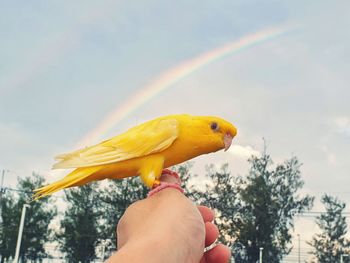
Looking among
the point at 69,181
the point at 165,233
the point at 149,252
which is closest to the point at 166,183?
the point at 69,181

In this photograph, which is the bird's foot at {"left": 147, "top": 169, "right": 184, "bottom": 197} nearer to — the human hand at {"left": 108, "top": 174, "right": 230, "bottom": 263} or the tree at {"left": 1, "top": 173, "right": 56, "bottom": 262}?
the human hand at {"left": 108, "top": 174, "right": 230, "bottom": 263}

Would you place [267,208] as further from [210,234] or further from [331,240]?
[210,234]

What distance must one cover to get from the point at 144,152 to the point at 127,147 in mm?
159

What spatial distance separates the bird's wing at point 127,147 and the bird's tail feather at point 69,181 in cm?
6

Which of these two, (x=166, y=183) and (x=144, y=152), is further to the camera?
(x=144, y=152)

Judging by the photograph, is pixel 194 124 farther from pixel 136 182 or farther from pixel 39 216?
pixel 39 216

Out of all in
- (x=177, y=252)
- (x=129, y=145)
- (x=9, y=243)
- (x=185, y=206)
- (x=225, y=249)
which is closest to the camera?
(x=177, y=252)

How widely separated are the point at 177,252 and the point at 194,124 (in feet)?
4.85

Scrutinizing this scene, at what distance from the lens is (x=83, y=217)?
37844 mm

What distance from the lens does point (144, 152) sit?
3.34 m

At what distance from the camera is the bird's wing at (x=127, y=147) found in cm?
333

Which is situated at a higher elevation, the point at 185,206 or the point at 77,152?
the point at 77,152

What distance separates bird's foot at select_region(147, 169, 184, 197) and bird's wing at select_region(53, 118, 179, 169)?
21 cm

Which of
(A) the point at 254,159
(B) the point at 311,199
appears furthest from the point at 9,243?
(B) the point at 311,199
